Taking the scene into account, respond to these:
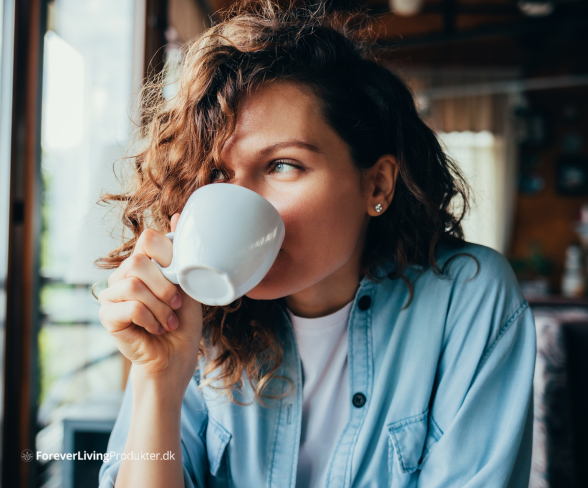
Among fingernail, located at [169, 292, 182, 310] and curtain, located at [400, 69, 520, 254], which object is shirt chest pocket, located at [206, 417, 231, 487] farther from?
curtain, located at [400, 69, 520, 254]

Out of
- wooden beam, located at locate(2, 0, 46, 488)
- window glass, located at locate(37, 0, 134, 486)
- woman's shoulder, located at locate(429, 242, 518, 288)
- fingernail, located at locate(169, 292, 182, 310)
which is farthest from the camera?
window glass, located at locate(37, 0, 134, 486)

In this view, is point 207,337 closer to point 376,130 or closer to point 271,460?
point 271,460

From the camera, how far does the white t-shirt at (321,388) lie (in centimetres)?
99

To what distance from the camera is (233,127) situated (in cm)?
84

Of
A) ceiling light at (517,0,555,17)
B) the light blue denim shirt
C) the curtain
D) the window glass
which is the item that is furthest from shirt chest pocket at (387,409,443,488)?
the curtain

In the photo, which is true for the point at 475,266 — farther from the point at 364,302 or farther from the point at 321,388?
the point at 321,388

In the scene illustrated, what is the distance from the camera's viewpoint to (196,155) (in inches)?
35.9

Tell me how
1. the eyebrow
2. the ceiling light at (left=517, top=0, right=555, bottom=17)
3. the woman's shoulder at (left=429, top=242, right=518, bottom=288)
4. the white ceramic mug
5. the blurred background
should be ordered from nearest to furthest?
1. the white ceramic mug
2. the eyebrow
3. the woman's shoulder at (left=429, top=242, right=518, bottom=288)
4. the blurred background
5. the ceiling light at (left=517, top=0, right=555, bottom=17)

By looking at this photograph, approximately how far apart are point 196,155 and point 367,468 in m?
0.73

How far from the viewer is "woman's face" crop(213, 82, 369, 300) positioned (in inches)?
32.4

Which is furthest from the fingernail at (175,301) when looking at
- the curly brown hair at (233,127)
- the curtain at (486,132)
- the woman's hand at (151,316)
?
the curtain at (486,132)

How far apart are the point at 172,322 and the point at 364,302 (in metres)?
0.47

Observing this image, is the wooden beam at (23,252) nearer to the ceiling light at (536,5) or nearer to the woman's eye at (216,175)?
the woman's eye at (216,175)

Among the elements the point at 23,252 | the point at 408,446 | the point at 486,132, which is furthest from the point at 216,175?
the point at 486,132
